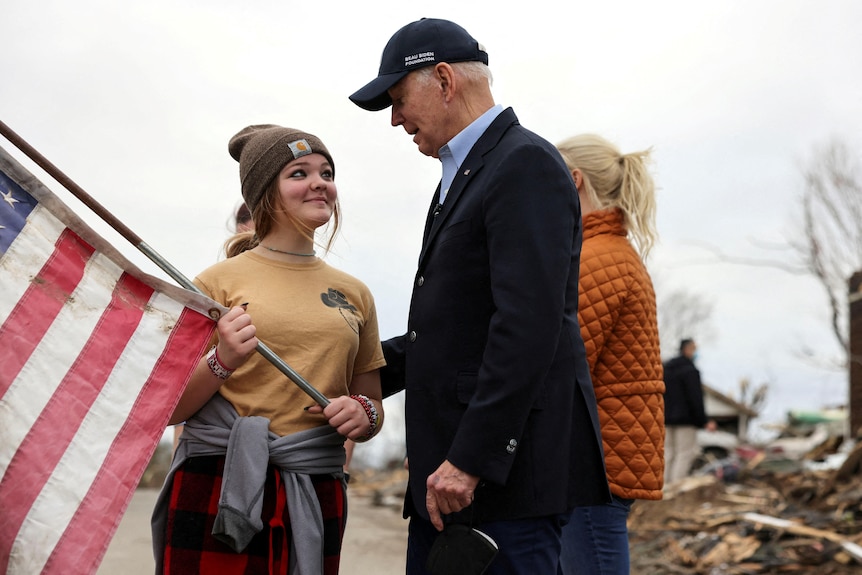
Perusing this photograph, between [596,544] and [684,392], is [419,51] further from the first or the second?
[684,392]

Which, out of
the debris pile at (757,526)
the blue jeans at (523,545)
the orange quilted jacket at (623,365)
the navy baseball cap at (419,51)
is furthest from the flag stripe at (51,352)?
the debris pile at (757,526)

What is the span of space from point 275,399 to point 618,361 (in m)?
1.40

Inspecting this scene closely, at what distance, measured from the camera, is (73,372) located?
301cm

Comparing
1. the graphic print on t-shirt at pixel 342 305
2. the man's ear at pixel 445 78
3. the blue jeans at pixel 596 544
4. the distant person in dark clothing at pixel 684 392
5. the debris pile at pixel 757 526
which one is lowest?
the blue jeans at pixel 596 544

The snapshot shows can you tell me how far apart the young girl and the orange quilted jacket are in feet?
2.96

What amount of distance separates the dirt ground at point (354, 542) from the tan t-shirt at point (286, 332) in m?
4.16

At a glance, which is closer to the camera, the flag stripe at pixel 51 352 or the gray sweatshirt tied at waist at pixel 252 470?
the flag stripe at pixel 51 352

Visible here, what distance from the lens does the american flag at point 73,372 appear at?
9.35 feet

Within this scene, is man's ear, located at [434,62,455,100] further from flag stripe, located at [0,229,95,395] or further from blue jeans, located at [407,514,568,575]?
blue jeans, located at [407,514,568,575]

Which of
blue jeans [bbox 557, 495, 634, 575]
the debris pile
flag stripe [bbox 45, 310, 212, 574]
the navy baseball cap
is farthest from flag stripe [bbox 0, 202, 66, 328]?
the debris pile

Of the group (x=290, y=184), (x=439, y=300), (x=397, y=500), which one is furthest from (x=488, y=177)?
(x=397, y=500)

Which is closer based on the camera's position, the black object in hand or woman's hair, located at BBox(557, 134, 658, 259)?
the black object in hand

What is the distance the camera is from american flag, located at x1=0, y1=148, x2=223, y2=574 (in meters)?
2.85

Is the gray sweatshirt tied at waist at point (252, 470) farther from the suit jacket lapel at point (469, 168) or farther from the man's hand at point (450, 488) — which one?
the suit jacket lapel at point (469, 168)
